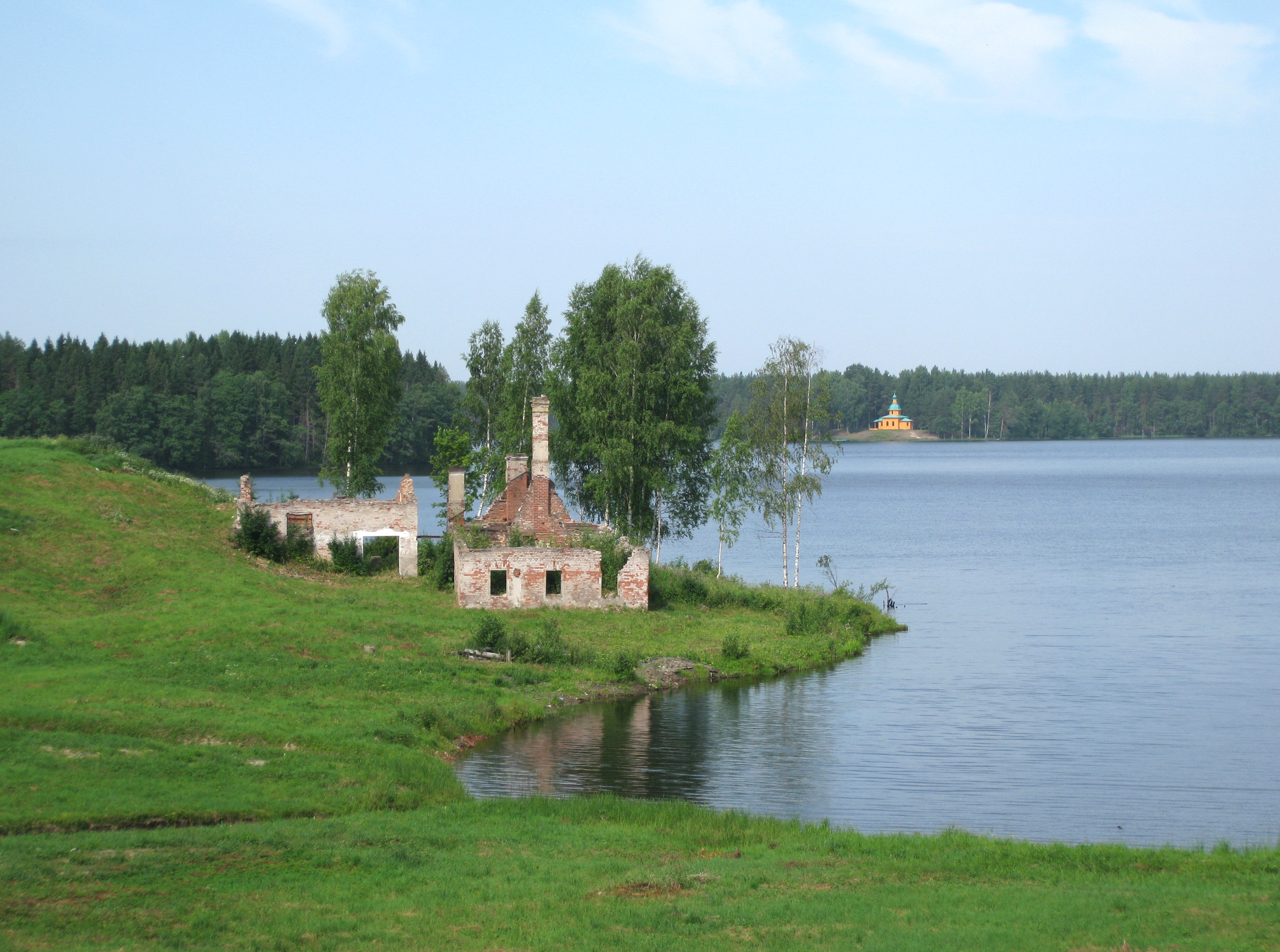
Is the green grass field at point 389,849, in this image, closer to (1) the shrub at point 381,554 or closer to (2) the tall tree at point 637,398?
(1) the shrub at point 381,554

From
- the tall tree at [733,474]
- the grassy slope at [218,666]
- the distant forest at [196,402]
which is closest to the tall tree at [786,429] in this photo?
the tall tree at [733,474]

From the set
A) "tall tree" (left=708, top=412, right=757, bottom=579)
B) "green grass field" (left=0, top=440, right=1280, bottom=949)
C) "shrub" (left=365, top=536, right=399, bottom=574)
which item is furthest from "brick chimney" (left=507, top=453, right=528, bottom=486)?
"green grass field" (left=0, top=440, right=1280, bottom=949)

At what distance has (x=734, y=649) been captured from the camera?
35.4 m

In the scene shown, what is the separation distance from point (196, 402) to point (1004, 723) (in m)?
96.0

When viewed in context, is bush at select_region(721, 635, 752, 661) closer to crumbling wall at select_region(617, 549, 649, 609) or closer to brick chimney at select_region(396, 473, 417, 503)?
crumbling wall at select_region(617, 549, 649, 609)

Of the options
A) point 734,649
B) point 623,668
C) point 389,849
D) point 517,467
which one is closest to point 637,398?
Result: point 517,467

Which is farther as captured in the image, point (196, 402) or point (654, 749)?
point (196, 402)

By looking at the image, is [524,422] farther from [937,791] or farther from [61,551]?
[937,791]

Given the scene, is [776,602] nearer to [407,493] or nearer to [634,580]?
[634,580]

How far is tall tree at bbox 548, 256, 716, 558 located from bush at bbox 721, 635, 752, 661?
11516mm

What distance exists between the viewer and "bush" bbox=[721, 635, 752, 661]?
3538 cm

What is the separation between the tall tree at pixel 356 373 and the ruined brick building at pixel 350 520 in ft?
29.0

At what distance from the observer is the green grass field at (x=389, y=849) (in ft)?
40.4

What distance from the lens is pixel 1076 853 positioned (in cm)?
1633
